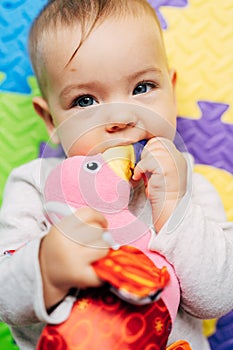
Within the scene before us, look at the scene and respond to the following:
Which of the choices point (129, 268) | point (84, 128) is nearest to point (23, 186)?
point (84, 128)

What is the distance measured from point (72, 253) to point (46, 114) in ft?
1.40

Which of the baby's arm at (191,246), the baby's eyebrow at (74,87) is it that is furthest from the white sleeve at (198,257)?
the baby's eyebrow at (74,87)

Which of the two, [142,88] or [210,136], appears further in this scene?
[210,136]

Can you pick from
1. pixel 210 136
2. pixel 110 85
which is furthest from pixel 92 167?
pixel 210 136

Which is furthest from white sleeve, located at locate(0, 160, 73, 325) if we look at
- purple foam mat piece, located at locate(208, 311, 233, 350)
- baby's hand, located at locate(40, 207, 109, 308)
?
purple foam mat piece, located at locate(208, 311, 233, 350)

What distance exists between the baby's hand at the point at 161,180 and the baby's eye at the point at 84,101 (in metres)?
0.14

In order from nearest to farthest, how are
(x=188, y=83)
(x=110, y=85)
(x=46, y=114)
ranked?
(x=110, y=85) → (x=46, y=114) → (x=188, y=83)

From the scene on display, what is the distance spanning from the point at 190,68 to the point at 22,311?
646 millimetres

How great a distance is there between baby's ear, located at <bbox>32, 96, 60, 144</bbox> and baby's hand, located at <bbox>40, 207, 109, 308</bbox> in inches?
12.5

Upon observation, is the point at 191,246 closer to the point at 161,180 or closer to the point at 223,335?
the point at 161,180

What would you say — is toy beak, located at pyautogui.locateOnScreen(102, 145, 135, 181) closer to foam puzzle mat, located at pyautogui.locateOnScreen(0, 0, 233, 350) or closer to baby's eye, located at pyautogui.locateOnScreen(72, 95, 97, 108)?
baby's eye, located at pyautogui.locateOnScreen(72, 95, 97, 108)

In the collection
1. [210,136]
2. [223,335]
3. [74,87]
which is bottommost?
[223,335]

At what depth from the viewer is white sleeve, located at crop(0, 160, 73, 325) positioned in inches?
29.5

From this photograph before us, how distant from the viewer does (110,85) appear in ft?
3.03
